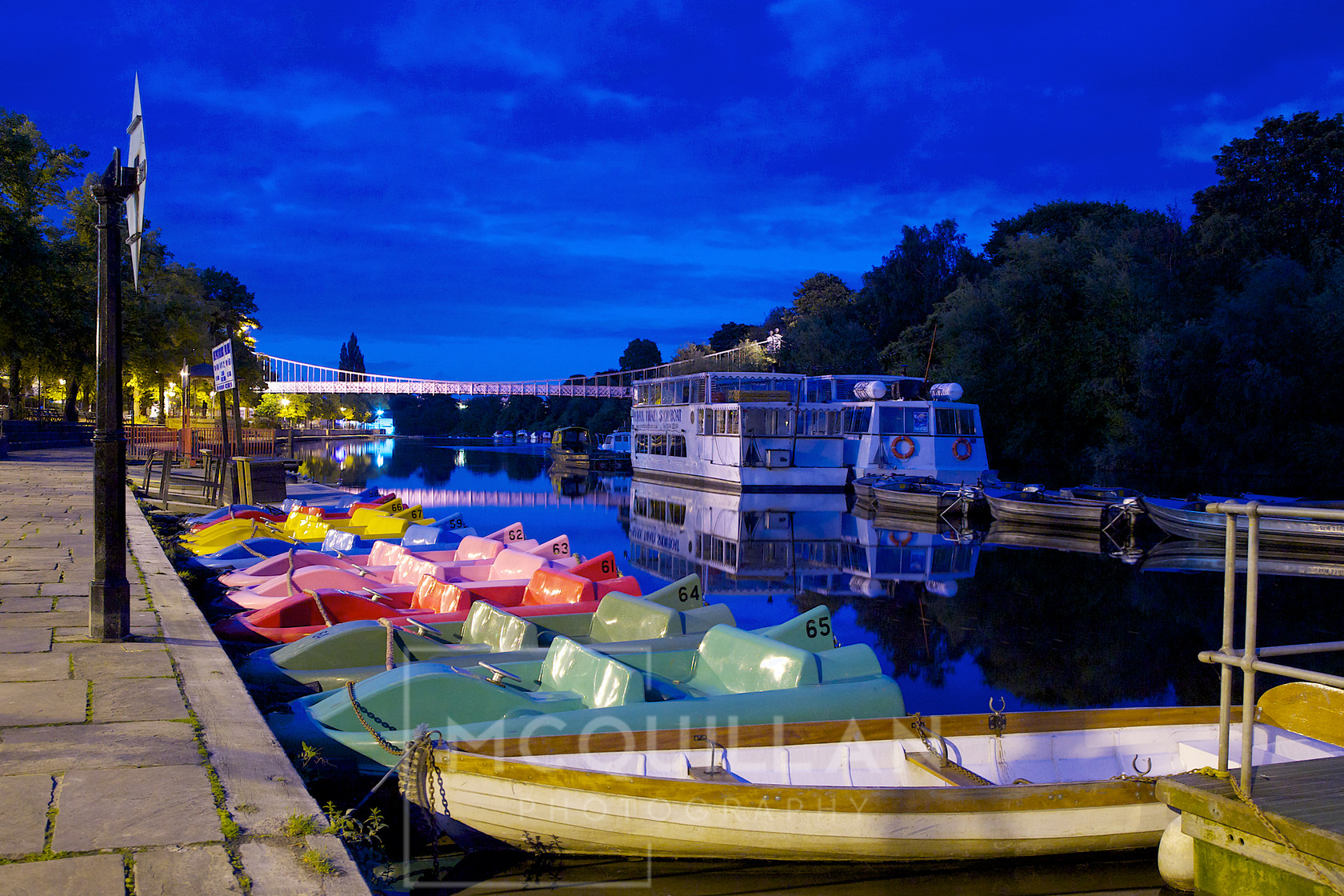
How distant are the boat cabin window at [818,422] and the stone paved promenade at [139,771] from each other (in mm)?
27960

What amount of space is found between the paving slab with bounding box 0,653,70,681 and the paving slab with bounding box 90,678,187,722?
32 centimetres


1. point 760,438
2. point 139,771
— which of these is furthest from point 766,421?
point 139,771

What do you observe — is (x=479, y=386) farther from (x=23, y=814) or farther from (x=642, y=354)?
(x=23, y=814)

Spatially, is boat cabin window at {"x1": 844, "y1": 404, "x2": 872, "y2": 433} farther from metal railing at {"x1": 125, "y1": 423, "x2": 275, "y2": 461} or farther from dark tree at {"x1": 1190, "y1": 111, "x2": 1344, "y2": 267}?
metal railing at {"x1": 125, "y1": 423, "x2": 275, "y2": 461}

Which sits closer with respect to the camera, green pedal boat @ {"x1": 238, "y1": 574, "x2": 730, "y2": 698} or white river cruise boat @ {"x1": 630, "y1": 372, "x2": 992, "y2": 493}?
green pedal boat @ {"x1": 238, "y1": 574, "x2": 730, "y2": 698}

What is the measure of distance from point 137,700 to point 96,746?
683mm

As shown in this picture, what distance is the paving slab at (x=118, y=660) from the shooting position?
15.9 feet

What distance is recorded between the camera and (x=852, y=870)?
15.1ft

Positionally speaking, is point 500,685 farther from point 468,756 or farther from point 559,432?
point 559,432

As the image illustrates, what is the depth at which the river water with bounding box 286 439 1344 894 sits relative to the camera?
4543 millimetres

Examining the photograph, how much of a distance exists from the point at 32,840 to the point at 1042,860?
175 inches

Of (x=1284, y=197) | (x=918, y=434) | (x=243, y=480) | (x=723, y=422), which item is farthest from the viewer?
(x=1284, y=197)

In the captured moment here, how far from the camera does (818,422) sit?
3322cm

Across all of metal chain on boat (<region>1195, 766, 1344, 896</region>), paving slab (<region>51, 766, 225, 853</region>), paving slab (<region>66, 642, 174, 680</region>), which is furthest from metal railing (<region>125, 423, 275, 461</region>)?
metal chain on boat (<region>1195, 766, 1344, 896</region>)
